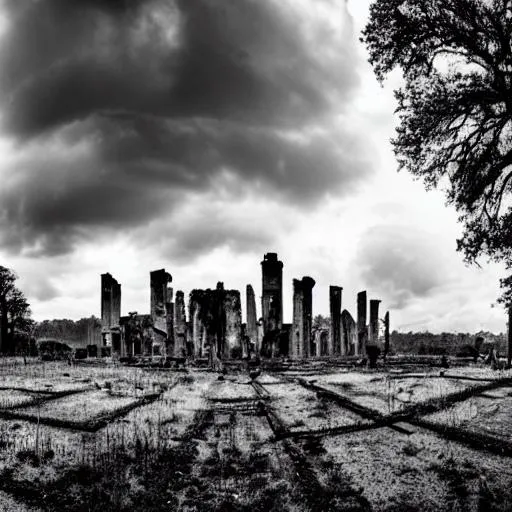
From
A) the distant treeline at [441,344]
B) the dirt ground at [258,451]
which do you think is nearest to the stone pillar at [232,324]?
the dirt ground at [258,451]

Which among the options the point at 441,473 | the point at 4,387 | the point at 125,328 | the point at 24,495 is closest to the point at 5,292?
the point at 125,328

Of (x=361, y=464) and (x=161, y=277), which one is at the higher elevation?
(x=161, y=277)

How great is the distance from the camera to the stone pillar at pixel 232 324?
63.3 ft

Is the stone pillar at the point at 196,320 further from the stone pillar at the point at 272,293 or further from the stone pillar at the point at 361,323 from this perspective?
the stone pillar at the point at 361,323

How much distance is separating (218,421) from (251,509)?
326cm

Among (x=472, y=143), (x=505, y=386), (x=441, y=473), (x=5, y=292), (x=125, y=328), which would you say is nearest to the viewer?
(x=441, y=473)

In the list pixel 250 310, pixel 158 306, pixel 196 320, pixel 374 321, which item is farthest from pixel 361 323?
pixel 158 306

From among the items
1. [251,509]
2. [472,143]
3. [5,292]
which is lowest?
[251,509]

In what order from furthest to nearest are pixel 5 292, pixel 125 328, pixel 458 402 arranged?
1. pixel 5 292
2. pixel 125 328
3. pixel 458 402

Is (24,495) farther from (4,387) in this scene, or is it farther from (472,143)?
(472,143)

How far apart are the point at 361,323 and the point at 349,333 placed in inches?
74.5

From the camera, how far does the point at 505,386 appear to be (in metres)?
10.2

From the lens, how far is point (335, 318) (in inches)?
1074

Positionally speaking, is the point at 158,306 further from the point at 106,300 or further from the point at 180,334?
the point at 106,300
